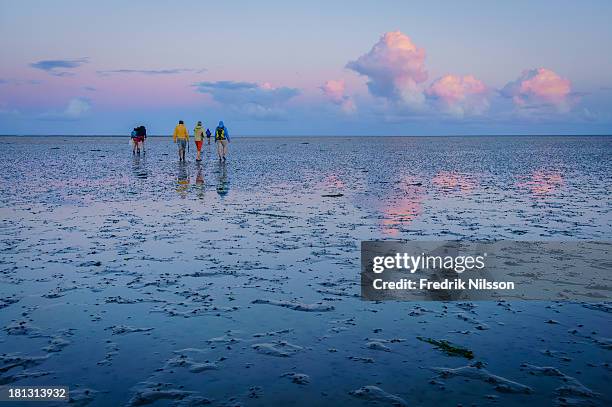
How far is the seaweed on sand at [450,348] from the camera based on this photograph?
258 inches

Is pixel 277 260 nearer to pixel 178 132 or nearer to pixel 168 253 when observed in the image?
pixel 168 253

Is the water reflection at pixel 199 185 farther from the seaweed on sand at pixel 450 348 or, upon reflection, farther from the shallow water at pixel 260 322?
the seaweed on sand at pixel 450 348

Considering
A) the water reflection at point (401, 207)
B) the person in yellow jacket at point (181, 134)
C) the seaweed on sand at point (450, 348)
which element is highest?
the person in yellow jacket at point (181, 134)

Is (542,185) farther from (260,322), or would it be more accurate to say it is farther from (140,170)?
(140,170)

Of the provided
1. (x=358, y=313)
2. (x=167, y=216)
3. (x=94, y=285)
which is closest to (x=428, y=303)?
(x=358, y=313)

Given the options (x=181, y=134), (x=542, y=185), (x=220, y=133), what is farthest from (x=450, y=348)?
(x=181, y=134)

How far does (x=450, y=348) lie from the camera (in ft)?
22.0

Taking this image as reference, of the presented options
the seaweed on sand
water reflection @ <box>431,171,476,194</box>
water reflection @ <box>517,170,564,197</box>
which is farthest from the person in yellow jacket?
the seaweed on sand

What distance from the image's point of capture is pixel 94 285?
372 inches

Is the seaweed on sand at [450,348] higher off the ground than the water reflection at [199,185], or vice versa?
the water reflection at [199,185]

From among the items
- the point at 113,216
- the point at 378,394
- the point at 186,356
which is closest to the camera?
the point at 378,394

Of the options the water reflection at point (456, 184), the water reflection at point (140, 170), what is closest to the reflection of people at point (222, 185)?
the water reflection at point (140, 170)

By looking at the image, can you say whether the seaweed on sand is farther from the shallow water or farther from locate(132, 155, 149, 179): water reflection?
locate(132, 155, 149, 179): water reflection

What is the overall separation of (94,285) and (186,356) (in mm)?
3900
